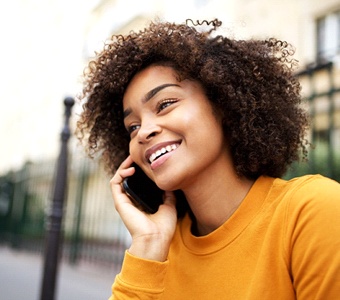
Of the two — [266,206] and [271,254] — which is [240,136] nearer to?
[266,206]

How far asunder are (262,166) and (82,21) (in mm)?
21036

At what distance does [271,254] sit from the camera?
1.29 meters

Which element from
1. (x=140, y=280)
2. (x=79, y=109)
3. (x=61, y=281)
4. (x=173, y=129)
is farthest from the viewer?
(x=61, y=281)

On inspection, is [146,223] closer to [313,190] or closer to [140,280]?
[140,280]

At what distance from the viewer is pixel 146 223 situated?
5.39 ft

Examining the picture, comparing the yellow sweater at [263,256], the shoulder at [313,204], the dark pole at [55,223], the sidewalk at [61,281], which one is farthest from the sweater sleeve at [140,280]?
the sidewalk at [61,281]

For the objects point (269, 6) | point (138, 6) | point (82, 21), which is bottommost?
point (269, 6)

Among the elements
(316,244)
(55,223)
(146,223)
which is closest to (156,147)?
(146,223)

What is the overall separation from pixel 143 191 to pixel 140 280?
54cm

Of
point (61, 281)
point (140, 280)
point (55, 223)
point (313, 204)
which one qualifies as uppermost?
point (313, 204)

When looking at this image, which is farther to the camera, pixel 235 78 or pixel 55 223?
pixel 55 223

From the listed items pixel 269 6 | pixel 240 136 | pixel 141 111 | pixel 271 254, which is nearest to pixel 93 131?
pixel 141 111

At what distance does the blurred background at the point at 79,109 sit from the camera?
13.7ft

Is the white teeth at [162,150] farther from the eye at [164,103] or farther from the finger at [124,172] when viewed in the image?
the finger at [124,172]
